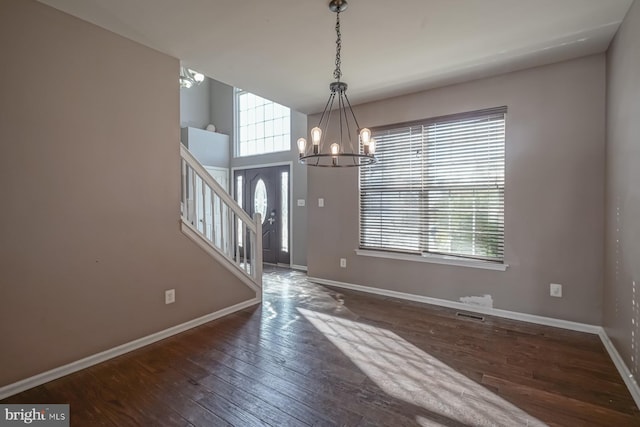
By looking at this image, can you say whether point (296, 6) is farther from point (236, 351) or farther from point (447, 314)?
point (447, 314)

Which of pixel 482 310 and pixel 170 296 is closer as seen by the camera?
pixel 170 296

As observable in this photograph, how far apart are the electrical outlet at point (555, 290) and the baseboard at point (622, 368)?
411 millimetres

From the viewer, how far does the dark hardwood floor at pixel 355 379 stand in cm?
181

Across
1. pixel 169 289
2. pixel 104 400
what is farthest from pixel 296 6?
pixel 104 400

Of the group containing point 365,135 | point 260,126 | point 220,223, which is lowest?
point 220,223

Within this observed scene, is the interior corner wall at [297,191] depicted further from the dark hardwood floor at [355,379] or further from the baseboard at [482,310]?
the dark hardwood floor at [355,379]

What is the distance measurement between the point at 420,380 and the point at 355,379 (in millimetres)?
444

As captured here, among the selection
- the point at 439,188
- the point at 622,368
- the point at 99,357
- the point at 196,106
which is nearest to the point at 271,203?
the point at 196,106

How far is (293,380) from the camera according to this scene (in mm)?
2154

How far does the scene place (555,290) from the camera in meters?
3.08

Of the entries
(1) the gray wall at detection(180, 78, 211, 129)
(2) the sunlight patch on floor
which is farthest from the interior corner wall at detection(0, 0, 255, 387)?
(1) the gray wall at detection(180, 78, 211, 129)

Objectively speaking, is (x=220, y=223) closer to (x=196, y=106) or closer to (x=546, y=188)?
(x=546, y=188)

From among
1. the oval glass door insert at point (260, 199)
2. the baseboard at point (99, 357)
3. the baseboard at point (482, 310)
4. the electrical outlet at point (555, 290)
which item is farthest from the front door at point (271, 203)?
the electrical outlet at point (555, 290)

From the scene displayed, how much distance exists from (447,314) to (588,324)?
4.00 ft
